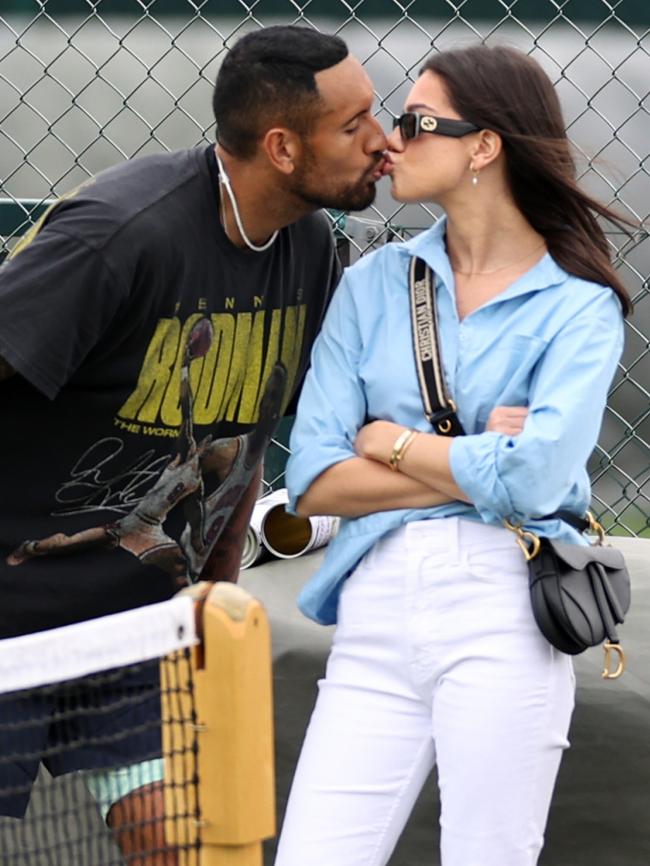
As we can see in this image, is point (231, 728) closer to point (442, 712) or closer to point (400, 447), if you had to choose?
point (442, 712)

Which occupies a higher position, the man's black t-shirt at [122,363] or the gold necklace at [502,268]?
the gold necklace at [502,268]

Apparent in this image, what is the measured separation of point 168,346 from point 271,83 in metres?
0.51

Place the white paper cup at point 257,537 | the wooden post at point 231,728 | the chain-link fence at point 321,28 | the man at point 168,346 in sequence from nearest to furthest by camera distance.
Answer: the wooden post at point 231,728, the man at point 168,346, the white paper cup at point 257,537, the chain-link fence at point 321,28

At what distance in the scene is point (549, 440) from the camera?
249 centimetres

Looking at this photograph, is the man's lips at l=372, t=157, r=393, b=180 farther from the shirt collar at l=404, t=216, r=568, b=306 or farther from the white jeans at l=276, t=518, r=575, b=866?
the white jeans at l=276, t=518, r=575, b=866

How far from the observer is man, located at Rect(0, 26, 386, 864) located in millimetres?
2787

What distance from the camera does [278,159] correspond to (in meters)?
2.88

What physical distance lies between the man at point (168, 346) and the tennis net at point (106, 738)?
0.4 inches

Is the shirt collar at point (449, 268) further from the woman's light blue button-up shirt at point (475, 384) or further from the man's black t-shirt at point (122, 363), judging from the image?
the man's black t-shirt at point (122, 363)

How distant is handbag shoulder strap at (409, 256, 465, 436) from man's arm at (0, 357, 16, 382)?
67 cm

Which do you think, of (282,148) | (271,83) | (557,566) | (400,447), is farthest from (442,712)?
(271,83)

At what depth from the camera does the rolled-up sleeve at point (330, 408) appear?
8.89ft

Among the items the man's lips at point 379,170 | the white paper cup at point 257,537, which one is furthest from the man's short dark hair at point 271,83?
the white paper cup at point 257,537

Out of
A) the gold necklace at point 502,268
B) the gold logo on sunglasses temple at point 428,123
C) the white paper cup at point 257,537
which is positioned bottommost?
the white paper cup at point 257,537
